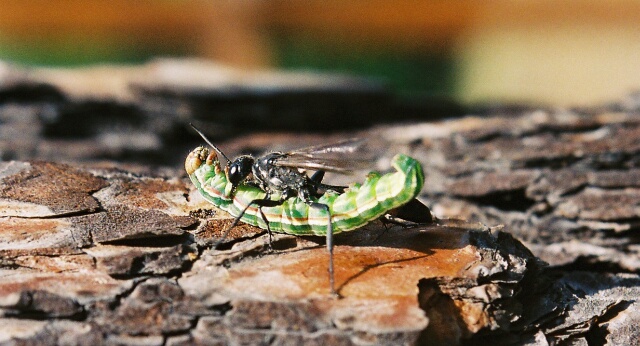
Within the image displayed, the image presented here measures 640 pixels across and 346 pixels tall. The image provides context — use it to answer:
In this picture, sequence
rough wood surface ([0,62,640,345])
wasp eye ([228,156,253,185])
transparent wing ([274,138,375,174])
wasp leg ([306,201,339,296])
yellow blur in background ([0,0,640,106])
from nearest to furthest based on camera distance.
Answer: rough wood surface ([0,62,640,345]) → wasp leg ([306,201,339,296]) → transparent wing ([274,138,375,174]) → wasp eye ([228,156,253,185]) → yellow blur in background ([0,0,640,106])

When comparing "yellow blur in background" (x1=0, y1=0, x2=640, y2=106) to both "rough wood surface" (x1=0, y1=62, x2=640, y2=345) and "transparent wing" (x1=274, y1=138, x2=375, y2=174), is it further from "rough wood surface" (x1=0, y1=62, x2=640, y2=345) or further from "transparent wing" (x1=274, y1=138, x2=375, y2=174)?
"transparent wing" (x1=274, y1=138, x2=375, y2=174)

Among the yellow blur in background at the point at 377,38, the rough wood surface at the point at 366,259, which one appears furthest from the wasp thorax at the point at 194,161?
the yellow blur in background at the point at 377,38

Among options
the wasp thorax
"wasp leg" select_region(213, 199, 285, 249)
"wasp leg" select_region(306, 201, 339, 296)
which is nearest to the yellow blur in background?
the wasp thorax

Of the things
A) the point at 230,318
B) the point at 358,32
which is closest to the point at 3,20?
the point at 358,32

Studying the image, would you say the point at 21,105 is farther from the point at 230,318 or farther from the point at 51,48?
the point at 51,48

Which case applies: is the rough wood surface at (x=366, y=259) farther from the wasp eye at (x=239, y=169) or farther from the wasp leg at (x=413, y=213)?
the wasp eye at (x=239, y=169)

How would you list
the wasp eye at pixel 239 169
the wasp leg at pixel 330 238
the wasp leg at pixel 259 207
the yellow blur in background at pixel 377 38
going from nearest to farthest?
the wasp leg at pixel 330 238 → the wasp leg at pixel 259 207 → the wasp eye at pixel 239 169 → the yellow blur in background at pixel 377 38
